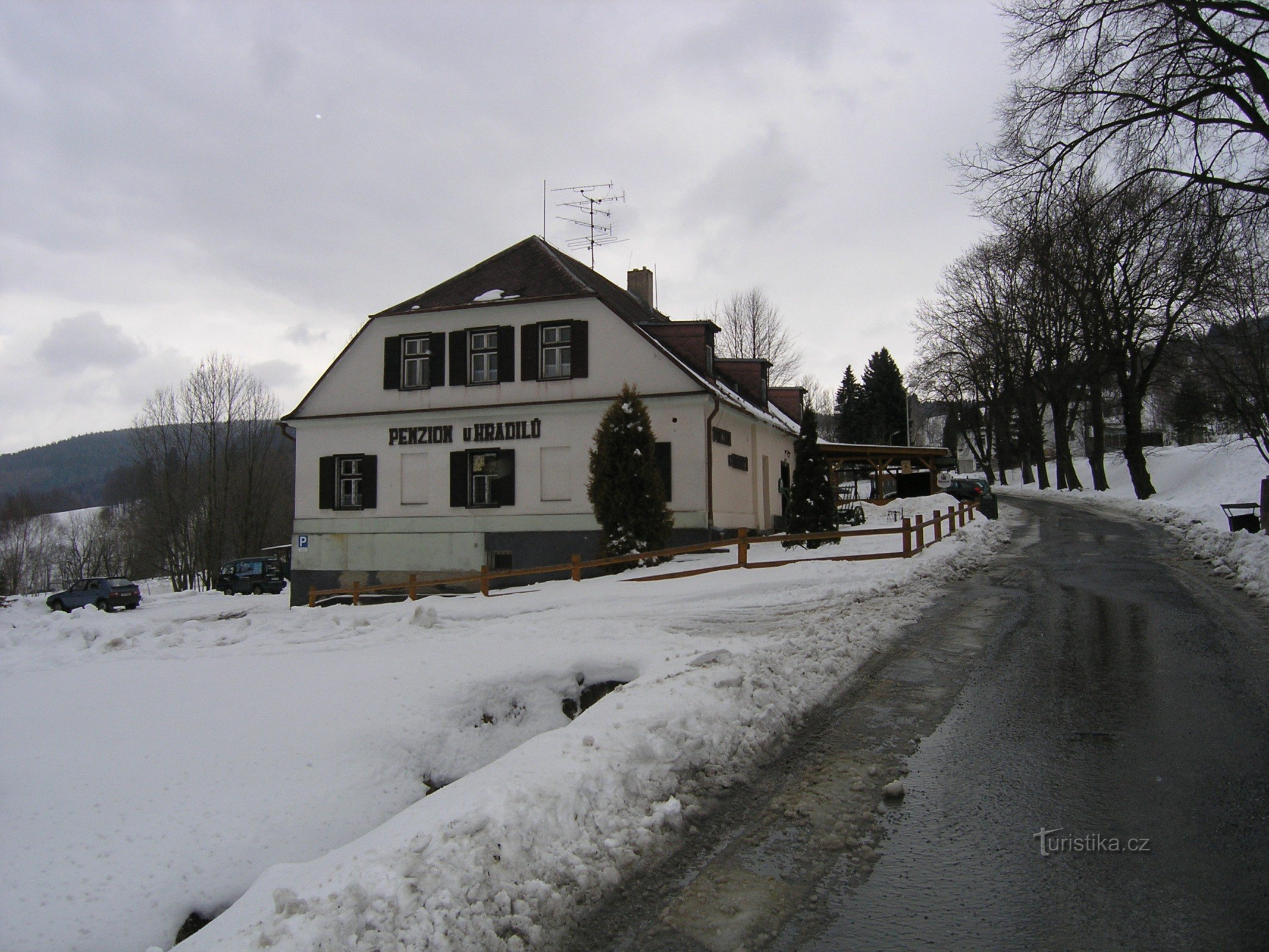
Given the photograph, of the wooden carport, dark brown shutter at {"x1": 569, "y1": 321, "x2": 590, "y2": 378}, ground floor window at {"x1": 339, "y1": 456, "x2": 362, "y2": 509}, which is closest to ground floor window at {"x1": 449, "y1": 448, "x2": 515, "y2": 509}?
dark brown shutter at {"x1": 569, "y1": 321, "x2": 590, "y2": 378}

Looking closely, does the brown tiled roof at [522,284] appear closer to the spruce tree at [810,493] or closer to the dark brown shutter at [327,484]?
the dark brown shutter at [327,484]

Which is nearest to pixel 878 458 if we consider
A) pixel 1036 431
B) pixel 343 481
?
pixel 1036 431

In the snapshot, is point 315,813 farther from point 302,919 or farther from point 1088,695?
point 1088,695

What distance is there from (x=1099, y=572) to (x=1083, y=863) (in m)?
12.6

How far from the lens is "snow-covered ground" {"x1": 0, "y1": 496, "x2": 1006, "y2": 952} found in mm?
3729

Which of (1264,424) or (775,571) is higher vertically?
(1264,424)

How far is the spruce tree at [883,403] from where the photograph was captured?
8088cm


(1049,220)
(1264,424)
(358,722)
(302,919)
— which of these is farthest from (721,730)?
(1264,424)

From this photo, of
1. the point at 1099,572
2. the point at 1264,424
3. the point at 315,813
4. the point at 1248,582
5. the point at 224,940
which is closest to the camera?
the point at 224,940

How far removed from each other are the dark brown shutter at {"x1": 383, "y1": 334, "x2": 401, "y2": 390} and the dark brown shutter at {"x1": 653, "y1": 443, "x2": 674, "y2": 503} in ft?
27.3

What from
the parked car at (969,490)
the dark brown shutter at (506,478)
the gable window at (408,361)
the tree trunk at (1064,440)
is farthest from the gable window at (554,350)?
the tree trunk at (1064,440)

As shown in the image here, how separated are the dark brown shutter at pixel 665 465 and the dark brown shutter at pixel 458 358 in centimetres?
628

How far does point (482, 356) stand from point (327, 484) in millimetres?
6210

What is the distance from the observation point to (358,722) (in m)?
7.85
